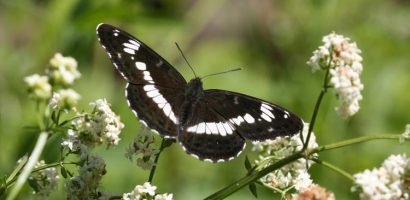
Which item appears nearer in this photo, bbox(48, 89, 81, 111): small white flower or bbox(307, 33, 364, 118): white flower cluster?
bbox(48, 89, 81, 111): small white flower

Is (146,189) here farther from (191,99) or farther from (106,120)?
(191,99)

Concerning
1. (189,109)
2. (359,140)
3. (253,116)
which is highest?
(189,109)

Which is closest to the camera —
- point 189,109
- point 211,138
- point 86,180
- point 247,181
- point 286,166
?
point 247,181

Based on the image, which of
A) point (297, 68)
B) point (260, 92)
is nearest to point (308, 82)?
point (297, 68)

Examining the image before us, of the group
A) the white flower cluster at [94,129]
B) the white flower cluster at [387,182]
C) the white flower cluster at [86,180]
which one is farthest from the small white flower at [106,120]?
the white flower cluster at [387,182]

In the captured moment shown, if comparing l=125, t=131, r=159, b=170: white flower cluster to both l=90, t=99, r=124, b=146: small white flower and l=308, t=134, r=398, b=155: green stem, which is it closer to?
l=90, t=99, r=124, b=146: small white flower

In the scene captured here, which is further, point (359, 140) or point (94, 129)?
point (94, 129)

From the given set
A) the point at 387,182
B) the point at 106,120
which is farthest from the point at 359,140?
the point at 106,120

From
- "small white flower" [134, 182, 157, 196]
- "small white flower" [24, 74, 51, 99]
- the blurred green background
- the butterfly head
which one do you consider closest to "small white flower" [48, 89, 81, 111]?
"small white flower" [24, 74, 51, 99]
